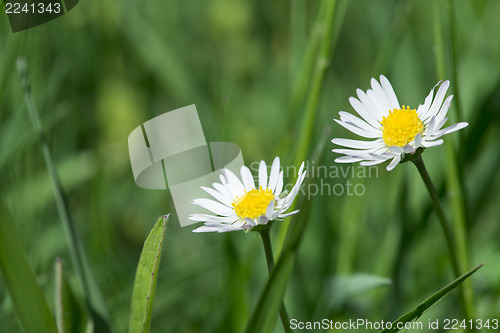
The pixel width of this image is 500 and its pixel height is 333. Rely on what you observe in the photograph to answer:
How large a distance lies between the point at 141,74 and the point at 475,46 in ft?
2.16

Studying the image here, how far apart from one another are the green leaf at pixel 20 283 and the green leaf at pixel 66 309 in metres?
0.05

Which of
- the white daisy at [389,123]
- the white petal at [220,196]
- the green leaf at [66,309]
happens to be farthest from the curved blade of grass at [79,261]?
the white daisy at [389,123]

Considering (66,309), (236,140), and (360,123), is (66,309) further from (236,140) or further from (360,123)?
(236,140)

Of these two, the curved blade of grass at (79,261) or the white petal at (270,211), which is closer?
the white petal at (270,211)

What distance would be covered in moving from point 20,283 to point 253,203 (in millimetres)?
156

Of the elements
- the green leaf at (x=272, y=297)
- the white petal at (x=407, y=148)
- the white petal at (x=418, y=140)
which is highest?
the white petal at (x=418, y=140)

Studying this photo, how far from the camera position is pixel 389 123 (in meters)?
0.35

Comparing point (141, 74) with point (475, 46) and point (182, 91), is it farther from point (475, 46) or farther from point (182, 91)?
point (475, 46)

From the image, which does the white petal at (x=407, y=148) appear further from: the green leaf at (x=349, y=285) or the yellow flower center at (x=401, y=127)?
the green leaf at (x=349, y=285)

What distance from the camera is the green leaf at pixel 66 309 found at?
1.37ft

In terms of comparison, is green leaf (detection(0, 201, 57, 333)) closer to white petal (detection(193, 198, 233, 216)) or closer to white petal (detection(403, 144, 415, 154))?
white petal (detection(193, 198, 233, 216))

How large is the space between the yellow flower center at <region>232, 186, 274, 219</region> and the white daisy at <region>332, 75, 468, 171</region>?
2.5 inches

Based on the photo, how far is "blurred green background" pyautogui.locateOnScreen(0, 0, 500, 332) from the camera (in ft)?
2.11

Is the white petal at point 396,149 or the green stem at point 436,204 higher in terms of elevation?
the white petal at point 396,149
